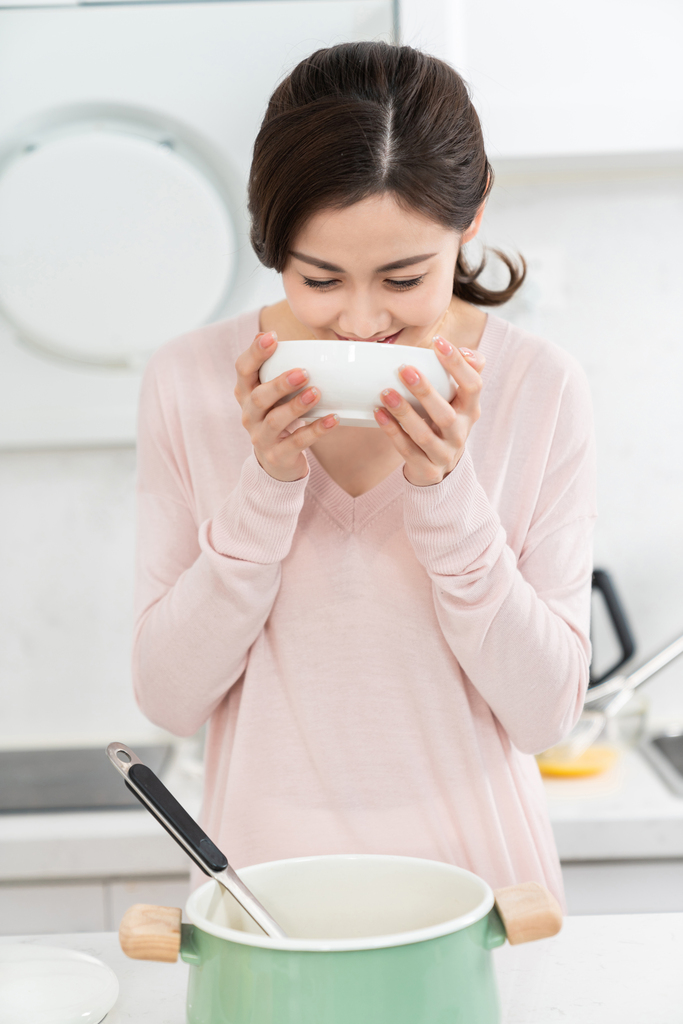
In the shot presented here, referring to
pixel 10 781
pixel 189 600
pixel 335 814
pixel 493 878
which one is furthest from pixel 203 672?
pixel 10 781

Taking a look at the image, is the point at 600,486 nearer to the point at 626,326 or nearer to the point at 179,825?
the point at 626,326

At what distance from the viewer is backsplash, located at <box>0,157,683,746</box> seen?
1.74m

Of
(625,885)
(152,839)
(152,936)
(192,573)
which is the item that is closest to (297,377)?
(192,573)

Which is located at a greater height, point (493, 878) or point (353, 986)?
point (353, 986)

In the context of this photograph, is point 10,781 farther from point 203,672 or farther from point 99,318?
point 203,672

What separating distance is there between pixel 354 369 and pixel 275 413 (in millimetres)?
76

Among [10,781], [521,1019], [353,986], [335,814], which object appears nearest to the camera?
[353,986]

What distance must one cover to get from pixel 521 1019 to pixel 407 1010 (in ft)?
0.52

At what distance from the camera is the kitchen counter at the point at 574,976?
1.99 feet

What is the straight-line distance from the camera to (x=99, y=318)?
1.63 m

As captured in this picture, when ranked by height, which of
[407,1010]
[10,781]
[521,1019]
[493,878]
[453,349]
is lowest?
[10,781]

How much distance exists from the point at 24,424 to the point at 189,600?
3.26 feet

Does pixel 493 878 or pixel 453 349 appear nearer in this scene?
pixel 453 349

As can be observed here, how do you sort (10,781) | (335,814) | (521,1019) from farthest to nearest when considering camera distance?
(10,781), (335,814), (521,1019)
